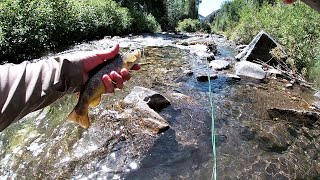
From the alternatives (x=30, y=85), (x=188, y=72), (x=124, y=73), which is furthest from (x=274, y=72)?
(x=30, y=85)

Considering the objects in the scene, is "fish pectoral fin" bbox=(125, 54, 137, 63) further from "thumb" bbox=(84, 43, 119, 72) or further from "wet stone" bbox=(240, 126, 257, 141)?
"wet stone" bbox=(240, 126, 257, 141)

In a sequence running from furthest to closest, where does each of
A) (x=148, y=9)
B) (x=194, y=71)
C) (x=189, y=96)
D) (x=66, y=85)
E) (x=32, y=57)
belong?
(x=148, y=9)
(x=32, y=57)
(x=194, y=71)
(x=189, y=96)
(x=66, y=85)

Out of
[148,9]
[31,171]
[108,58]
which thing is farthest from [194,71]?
[148,9]

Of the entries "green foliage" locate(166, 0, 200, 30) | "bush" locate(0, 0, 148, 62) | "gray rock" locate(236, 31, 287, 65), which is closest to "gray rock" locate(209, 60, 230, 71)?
"gray rock" locate(236, 31, 287, 65)

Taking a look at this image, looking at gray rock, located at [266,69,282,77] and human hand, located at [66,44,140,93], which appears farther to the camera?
gray rock, located at [266,69,282,77]

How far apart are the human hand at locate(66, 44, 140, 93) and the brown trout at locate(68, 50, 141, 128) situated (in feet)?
0.09

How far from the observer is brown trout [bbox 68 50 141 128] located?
206cm

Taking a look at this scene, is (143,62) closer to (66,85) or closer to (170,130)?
(170,130)

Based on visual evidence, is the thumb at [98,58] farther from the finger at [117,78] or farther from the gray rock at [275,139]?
the gray rock at [275,139]

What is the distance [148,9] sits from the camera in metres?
41.1

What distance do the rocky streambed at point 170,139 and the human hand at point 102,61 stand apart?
275 centimetres

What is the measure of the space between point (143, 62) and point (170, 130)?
6321mm

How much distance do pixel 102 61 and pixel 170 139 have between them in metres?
3.80

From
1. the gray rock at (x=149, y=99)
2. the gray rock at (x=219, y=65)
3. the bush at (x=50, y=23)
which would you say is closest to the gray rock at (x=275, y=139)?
the gray rock at (x=149, y=99)
